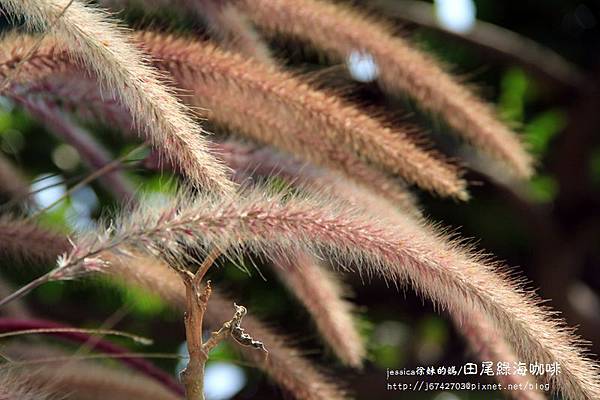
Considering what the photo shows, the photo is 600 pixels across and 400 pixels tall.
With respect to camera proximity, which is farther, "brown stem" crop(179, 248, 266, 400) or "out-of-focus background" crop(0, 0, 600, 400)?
"out-of-focus background" crop(0, 0, 600, 400)

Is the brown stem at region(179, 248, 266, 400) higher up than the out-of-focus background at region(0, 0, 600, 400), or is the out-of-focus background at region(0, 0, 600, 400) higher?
the out-of-focus background at region(0, 0, 600, 400)

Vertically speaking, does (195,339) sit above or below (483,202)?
below

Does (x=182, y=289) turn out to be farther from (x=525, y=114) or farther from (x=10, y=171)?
(x=525, y=114)

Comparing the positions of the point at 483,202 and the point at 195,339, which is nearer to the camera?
the point at 195,339

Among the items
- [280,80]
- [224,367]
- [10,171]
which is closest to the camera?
[280,80]

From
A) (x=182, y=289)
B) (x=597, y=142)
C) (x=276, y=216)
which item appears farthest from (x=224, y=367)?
(x=276, y=216)

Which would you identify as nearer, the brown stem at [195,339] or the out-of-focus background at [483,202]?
the brown stem at [195,339]

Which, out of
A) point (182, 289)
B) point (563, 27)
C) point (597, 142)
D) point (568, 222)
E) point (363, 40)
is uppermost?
point (563, 27)

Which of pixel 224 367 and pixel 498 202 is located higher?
pixel 498 202
